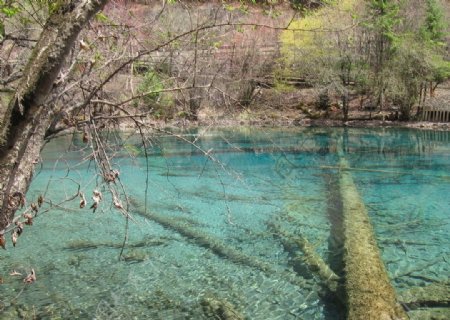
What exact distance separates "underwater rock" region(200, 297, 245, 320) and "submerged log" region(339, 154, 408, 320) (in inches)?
47.7

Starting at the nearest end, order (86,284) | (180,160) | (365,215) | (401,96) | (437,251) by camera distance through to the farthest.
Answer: (86,284) → (437,251) → (365,215) → (180,160) → (401,96)

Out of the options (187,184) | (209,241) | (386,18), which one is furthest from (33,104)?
(386,18)

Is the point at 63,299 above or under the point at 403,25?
under

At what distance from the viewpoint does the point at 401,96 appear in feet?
89.5

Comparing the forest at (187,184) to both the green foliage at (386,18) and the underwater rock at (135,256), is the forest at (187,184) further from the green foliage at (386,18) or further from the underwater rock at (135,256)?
the green foliage at (386,18)

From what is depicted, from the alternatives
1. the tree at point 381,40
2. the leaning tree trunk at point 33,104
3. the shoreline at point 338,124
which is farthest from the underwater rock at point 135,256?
the tree at point 381,40

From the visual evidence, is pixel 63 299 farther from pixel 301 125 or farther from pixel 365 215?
pixel 301 125

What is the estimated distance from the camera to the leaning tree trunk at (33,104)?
2.25 metres

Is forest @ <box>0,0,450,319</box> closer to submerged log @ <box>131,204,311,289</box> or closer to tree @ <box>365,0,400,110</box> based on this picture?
submerged log @ <box>131,204,311,289</box>

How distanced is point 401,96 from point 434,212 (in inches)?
755

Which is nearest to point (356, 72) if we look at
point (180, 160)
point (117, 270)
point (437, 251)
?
point (180, 160)

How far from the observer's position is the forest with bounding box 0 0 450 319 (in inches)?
104

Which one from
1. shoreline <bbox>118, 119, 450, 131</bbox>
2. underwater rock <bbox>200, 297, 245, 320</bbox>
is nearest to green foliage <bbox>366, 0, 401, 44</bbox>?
shoreline <bbox>118, 119, 450, 131</bbox>

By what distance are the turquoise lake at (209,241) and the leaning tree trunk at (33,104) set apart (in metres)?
0.59
